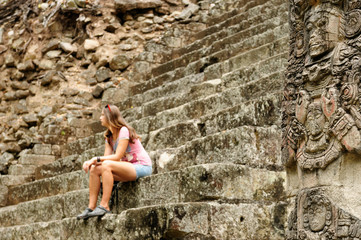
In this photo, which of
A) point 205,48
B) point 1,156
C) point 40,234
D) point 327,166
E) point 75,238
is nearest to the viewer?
point 327,166

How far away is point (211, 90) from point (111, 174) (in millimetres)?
2381

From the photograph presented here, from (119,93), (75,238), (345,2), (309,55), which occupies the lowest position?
(75,238)

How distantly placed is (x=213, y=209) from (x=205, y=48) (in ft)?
16.6

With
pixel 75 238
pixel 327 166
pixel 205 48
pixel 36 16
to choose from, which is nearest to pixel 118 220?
pixel 75 238

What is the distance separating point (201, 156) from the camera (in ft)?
16.9

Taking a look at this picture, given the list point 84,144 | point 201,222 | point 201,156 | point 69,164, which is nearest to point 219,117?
point 201,156

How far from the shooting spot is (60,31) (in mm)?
11141

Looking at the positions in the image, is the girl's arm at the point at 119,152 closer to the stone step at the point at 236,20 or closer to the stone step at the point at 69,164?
the stone step at the point at 69,164

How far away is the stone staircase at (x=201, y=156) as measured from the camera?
13.9 ft

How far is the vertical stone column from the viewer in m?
3.23

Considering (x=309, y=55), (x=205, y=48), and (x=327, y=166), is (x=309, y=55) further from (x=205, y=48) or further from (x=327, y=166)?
(x=205, y=48)

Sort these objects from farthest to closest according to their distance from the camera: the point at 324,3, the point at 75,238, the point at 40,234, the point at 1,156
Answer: the point at 1,156 < the point at 40,234 < the point at 75,238 < the point at 324,3

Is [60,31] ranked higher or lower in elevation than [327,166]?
higher

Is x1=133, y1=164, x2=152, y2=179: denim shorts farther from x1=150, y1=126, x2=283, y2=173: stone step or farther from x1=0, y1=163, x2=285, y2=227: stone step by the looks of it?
x1=150, y1=126, x2=283, y2=173: stone step
